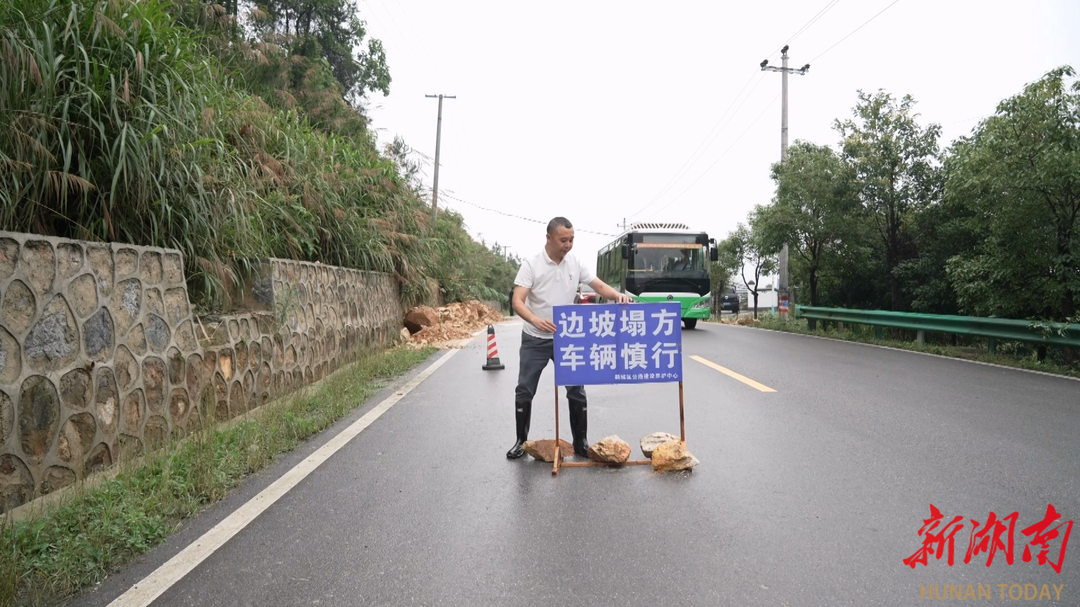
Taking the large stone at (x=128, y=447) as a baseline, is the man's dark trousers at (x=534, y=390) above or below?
above

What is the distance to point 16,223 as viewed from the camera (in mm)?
5051

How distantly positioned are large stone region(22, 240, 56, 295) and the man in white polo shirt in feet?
9.88

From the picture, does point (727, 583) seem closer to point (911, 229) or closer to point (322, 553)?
point (322, 553)

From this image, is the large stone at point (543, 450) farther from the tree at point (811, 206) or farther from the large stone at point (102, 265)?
the tree at point (811, 206)

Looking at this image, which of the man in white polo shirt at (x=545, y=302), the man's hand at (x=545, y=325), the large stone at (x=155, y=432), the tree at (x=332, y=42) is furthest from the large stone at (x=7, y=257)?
the tree at (x=332, y=42)

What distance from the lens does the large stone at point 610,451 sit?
16.6 ft

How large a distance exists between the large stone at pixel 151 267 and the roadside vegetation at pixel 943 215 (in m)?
11.7

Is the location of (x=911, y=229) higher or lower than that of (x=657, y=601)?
higher

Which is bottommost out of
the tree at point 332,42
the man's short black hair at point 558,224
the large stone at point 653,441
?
the large stone at point 653,441

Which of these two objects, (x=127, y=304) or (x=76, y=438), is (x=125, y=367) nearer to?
(x=127, y=304)

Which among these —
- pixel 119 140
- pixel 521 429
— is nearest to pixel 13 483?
pixel 119 140

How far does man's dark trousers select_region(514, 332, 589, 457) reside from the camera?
5.37 metres

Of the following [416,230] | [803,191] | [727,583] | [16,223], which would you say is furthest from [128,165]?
[803,191]

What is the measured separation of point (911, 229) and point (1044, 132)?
8.97 m
